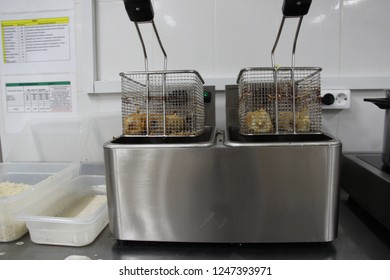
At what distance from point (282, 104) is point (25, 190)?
0.69 meters

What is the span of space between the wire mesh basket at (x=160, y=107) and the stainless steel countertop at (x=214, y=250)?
0.25 metres

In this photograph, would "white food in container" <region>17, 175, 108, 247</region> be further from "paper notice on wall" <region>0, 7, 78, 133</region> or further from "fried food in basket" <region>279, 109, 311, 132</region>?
"fried food in basket" <region>279, 109, 311, 132</region>

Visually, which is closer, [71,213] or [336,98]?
[71,213]

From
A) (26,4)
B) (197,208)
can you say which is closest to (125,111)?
(197,208)

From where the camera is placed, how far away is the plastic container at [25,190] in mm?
651

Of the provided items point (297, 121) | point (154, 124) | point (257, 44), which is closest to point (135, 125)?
point (154, 124)

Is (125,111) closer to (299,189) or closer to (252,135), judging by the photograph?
(252,135)

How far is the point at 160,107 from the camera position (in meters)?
0.62

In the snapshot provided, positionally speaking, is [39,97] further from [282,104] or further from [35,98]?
[282,104]

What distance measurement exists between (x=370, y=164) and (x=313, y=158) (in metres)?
0.35

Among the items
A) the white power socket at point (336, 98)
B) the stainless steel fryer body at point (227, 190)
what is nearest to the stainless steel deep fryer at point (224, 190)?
the stainless steel fryer body at point (227, 190)

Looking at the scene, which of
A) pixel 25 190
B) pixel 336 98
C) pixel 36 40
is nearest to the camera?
pixel 25 190

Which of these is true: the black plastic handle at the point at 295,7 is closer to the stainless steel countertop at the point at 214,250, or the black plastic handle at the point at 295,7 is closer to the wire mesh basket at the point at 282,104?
the wire mesh basket at the point at 282,104

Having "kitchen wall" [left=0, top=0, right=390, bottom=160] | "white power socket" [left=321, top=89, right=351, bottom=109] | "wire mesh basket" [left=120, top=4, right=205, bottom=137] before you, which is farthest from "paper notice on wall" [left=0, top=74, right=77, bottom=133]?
"white power socket" [left=321, top=89, right=351, bottom=109]
